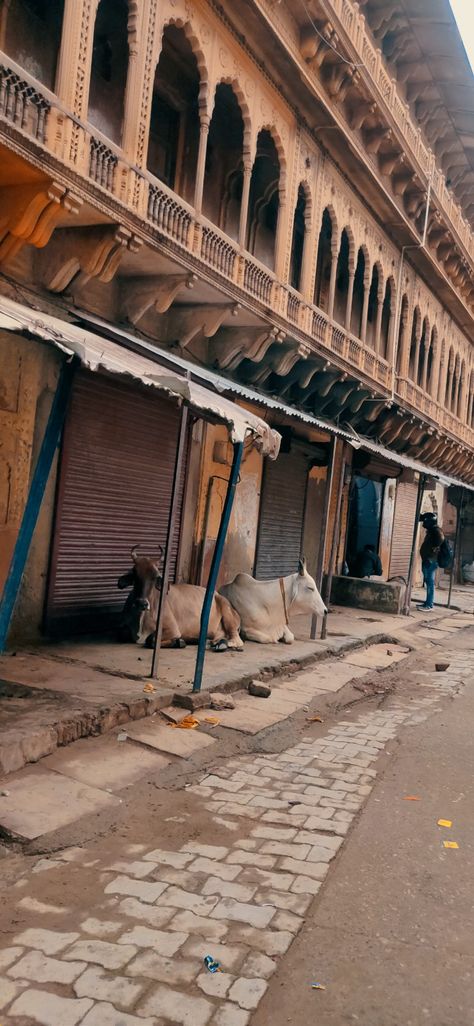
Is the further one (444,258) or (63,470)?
(444,258)

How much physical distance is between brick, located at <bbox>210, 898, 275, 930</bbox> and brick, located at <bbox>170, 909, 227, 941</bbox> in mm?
62

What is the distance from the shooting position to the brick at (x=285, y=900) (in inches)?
131

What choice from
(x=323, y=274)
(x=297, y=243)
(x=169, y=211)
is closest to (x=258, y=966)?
(x=169, y=211)

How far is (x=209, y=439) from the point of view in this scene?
36.4ft

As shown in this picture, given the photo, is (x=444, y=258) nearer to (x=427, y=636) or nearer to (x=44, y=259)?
(x=427, y=636)

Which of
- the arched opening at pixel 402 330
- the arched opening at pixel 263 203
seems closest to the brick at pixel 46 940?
the arched opening at pixel 263 203

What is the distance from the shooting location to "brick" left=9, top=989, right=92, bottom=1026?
8.02 ft

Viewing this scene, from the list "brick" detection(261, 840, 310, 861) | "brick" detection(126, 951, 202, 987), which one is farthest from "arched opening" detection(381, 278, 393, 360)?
"brick" detection(126, 951, 202, 987)

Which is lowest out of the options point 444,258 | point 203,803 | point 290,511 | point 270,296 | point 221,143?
point 203,803

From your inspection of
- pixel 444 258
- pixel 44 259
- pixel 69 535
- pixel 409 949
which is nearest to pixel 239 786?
pixel 409 949

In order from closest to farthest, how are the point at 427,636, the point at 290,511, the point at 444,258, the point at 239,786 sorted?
1. the point at 239,786
2. the point at 427,636
3. the point at 290,511
4. the point at 444,258

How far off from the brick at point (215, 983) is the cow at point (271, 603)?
273 inches

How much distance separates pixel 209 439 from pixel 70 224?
13.6ft

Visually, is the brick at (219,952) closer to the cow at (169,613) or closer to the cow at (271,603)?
the cow at (169,613)
